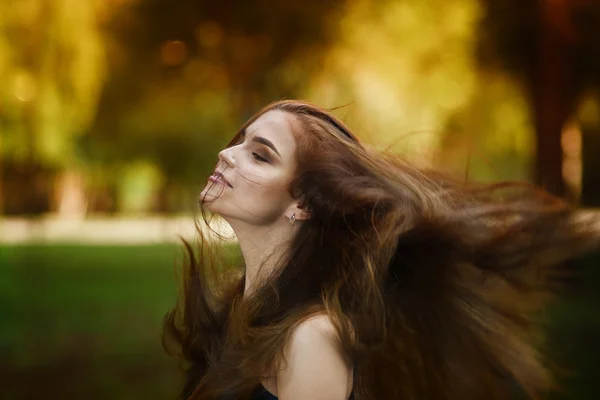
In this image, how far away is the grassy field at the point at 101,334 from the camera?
22.7 feet

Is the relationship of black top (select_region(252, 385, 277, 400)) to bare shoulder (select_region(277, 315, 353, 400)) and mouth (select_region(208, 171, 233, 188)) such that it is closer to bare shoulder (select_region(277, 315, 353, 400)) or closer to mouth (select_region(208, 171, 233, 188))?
bare shoulder (select_region(277, 315, 353, 400))

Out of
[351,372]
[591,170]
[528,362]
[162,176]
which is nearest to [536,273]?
[528,362]

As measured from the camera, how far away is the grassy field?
6.91 m

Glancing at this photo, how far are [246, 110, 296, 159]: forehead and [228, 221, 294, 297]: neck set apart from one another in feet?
0.68

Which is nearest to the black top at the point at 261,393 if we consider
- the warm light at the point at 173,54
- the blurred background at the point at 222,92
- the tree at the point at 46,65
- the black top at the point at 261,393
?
the black top at the point at 261,393

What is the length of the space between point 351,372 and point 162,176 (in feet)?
102

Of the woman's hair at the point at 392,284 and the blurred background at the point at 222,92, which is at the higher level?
the woman's hair at the point at 392,284

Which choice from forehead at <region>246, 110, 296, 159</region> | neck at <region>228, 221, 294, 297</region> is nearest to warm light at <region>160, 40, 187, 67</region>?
forehead at <region>246, 110, 296, 159</region>

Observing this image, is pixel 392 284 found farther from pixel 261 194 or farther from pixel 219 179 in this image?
pixel 219 179

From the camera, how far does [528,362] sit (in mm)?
2617

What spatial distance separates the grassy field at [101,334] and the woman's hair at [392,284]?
89 centimetres

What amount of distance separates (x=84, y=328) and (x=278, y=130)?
26.4ft

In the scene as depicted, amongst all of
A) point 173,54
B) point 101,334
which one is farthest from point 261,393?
point 173,54

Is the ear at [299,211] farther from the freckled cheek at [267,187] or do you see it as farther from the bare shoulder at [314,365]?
the bare shoulder at [314,365]
